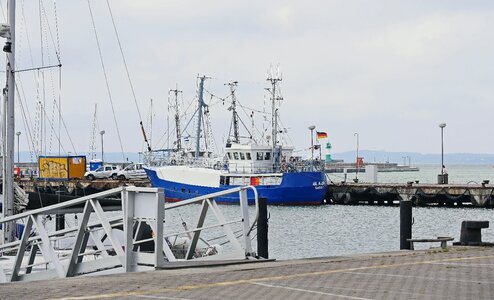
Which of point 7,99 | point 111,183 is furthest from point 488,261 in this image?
point 111,183

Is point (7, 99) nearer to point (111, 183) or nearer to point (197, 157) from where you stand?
point (197, 157)

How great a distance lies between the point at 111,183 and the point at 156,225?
93.4 m

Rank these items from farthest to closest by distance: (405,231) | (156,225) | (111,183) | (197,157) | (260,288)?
(111,183)
(197,157)
(405,231)
(156,225)
(260,288)

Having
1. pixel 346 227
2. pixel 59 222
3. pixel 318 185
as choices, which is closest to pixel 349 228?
pixel 346 227

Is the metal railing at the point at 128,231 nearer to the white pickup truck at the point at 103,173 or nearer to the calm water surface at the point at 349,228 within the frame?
the calm water surface at the point at 349,228

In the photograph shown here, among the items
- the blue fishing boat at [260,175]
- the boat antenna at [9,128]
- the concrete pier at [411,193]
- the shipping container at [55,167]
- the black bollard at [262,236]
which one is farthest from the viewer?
the blue fishing boat at [260,175]

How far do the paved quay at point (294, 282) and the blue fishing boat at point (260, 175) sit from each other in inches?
2701

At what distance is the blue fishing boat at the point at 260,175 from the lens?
9012 cm

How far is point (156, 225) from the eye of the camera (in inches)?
662

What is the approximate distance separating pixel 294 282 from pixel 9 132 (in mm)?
15827

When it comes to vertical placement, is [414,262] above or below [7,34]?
below

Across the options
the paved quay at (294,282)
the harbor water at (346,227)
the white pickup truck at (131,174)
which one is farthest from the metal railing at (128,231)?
the white pickup truck at (131,174)

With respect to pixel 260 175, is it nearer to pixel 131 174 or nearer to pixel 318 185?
pixel 318 185

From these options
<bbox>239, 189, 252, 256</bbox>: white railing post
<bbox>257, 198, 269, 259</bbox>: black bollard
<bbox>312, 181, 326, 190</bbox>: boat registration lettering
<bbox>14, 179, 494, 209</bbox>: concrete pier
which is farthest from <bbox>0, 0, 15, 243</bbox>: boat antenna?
<bbox>312, 181, 326, 190</bbox>: boat registration lettering
